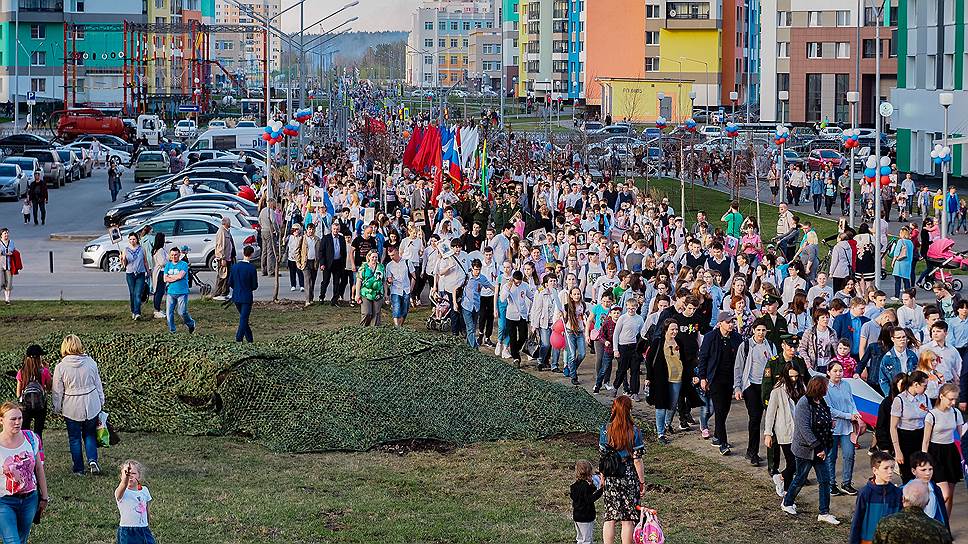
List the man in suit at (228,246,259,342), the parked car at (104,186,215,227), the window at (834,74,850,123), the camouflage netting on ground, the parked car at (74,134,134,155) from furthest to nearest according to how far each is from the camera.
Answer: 1. the window at (834,74,850,123)
2. the parked car at (74,134,134,155)
3. the parked car at (104,186,215,227)
4. the man in suit at (228,246,259,342)
5. the camouflage netting on ground

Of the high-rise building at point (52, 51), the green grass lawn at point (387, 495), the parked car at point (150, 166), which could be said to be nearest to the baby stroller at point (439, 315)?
the green grass lawn at point (387, 495)

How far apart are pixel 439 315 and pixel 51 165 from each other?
3895 cm

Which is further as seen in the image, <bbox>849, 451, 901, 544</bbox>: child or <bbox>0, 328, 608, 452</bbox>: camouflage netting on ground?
<bbox>0, 328, 608, 452</bbox>: camouflage netting on ground

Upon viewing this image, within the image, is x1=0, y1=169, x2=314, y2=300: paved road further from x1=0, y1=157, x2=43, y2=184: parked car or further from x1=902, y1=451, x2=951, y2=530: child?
x1=902, y1=451, x2=951, y2=530: child

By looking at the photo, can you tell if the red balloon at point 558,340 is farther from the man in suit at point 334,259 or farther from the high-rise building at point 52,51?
the high-rise building at point 52,51

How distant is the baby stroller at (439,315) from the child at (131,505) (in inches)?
492

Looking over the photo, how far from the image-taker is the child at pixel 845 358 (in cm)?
1630

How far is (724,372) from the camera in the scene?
1611 cm

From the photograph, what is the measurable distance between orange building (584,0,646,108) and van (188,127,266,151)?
51.4 m

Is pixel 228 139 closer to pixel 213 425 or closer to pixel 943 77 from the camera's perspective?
pixel 943 77

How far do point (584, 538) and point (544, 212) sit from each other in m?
23.8

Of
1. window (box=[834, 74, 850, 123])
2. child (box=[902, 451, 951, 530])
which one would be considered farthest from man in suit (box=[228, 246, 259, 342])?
window (box=[834, 74, 850, 123])

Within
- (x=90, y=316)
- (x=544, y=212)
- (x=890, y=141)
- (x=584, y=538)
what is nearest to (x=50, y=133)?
(x=890, y=141)

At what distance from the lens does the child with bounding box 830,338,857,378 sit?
642 inches
